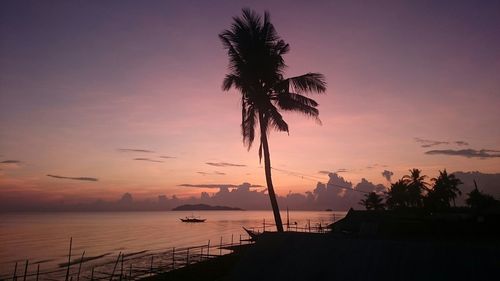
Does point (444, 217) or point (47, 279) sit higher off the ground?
point (444, 217)

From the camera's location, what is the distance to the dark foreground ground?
12531 mm

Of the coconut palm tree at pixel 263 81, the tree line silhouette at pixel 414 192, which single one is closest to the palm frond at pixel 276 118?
the coconut palm tree at pixel 263 81

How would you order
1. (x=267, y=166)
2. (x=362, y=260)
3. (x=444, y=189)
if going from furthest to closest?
(x=444, y=189) < (x=267, y=166) < (x=362, y=260)

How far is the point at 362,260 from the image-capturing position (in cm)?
1414

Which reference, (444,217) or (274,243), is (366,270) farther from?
(444,217)

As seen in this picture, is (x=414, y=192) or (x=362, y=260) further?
(x=414, y=192)

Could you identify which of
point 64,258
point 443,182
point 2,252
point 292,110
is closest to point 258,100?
point 292,110

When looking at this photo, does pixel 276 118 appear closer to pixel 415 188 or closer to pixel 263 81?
pixel 263 81

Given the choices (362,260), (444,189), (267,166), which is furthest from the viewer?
(444,189)

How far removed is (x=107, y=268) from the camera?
48.7 m

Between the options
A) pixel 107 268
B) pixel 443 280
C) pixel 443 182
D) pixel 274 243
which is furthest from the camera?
pixel 443 182

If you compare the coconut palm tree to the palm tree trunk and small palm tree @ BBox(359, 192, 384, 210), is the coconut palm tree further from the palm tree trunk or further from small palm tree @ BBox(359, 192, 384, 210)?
small palm tree @ BBox(359, 192, 384, 210)

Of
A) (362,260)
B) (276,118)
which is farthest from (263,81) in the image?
(362,260)

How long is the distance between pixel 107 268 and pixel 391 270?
46.4m
